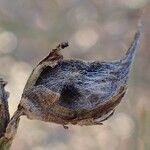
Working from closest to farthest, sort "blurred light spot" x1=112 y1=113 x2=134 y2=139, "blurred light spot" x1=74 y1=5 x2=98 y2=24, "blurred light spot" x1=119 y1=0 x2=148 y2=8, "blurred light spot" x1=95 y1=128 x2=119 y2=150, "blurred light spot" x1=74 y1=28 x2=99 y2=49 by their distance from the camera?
"blurred light spot" x1=112 y1=113 x2=134 y2=139
"blurred light spot" x1=119 y1=0 x2=148 y2=8
"blurred light spot" x1=95 y1=128 x2=119 y2=150
"blurred light spot" x1=74 y1=5 x2=98 y2=24
"blurred light spot" x1=74 y1=28 x2=99 y2=49

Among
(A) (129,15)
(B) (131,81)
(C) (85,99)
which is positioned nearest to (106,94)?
(C) (85,99)

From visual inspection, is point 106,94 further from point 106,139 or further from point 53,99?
point 106,139

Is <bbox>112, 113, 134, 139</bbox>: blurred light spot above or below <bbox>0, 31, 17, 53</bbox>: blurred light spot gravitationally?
below

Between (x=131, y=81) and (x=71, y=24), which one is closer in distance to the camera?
(x=131, y=81)

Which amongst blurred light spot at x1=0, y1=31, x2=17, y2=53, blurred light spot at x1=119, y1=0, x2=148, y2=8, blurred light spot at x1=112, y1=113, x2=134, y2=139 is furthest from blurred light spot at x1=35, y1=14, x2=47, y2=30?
blurred light spot at x1=112, y1=113, x2=134, y2=139

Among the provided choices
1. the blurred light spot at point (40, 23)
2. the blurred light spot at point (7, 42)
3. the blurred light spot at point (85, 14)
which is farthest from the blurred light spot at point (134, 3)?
the blurred light spot at point (7, 42)

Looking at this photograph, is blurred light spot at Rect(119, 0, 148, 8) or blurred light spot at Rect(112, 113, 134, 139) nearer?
blurred light spot at Rect(112, 113, 134, 139)

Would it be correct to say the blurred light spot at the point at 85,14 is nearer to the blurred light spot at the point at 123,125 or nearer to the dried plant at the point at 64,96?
the blurred light spot at the point at 123,125

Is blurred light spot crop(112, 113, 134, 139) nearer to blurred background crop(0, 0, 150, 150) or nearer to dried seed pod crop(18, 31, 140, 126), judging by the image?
blurred background crop(0, 0, 150, 150)
